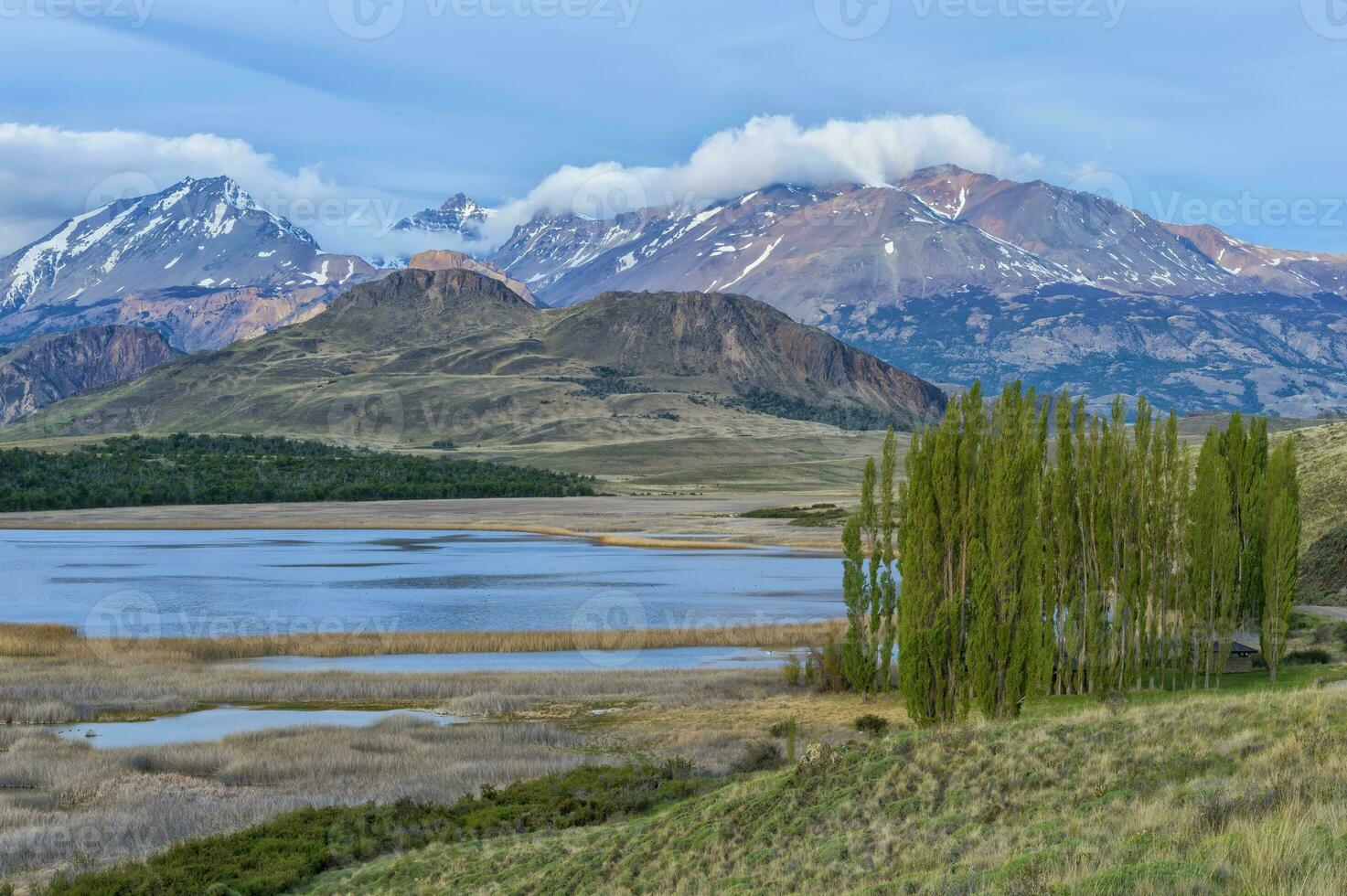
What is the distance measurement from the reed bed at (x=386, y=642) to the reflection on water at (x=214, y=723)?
38.8ft

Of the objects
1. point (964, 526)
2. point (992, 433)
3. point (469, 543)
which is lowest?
point (469, 543)

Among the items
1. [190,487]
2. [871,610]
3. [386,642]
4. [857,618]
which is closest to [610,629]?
[386,642]

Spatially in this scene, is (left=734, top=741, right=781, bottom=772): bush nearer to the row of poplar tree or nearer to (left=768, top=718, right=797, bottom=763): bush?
(left=768, top=718, right=797, bottom=763): bush

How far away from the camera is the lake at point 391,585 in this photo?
213 feet

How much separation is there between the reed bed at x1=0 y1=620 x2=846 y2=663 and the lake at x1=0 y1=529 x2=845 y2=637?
307 centimetres

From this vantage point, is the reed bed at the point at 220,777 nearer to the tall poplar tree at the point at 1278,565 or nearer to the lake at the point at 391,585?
the tall poplar tree at the point at 1278,565

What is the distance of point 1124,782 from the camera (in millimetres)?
20391

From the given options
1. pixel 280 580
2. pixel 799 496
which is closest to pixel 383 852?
pixel 280 580

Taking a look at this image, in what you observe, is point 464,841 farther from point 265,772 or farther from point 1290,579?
point 1290,579

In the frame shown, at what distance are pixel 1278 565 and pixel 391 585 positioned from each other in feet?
183

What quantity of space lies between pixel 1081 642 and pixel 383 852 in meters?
24.4

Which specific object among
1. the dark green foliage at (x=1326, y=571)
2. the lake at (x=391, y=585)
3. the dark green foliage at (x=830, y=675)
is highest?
the dark green foliage at (x=1326, y=571)

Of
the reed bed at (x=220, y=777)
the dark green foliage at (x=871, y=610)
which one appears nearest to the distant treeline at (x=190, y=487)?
the reed bed at (x=220, y=777)

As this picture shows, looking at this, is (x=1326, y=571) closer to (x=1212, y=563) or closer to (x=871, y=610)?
(x=1212, y=563)
